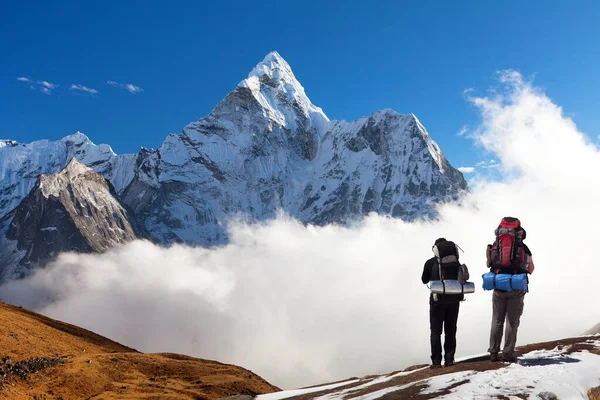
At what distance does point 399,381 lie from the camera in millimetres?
16109

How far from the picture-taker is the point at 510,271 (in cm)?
1437

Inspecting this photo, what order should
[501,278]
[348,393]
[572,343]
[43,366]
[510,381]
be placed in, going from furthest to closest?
[43,366], [572,343], [348,393], [501,278], [510,381]

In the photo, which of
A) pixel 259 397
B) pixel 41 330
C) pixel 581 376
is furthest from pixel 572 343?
Result: pixel 41 330

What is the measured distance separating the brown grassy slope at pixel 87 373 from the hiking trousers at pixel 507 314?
19.6 m

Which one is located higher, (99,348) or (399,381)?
(99,348)

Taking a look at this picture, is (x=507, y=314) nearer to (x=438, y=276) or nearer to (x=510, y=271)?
(x=510, y=271)

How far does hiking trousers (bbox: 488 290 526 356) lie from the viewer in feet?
47.1

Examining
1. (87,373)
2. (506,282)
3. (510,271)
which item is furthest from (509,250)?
(87,373)

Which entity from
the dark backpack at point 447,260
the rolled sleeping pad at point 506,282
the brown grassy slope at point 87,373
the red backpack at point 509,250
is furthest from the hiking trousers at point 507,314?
the brown grassy slope at point 87,373

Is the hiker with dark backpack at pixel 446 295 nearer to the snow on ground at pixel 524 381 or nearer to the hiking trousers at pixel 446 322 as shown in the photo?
the hiking trousers at pixel 446 322

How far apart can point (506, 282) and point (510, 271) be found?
42cm

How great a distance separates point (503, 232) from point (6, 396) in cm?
2239

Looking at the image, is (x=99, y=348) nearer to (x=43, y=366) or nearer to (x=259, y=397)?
(x=43, y=366)

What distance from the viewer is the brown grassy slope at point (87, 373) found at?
2642 cm
